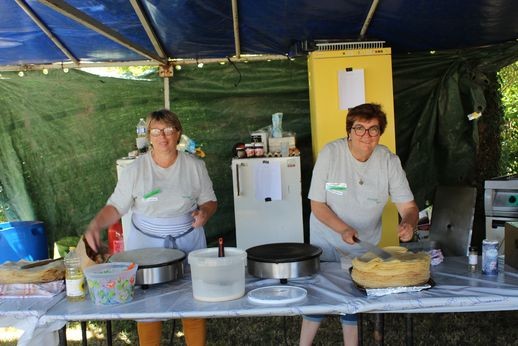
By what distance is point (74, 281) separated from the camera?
206 centimetres

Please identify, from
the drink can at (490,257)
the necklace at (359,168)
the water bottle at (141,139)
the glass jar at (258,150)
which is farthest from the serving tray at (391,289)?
the water bottle at (141,139)

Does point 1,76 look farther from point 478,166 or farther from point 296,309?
point 478,166

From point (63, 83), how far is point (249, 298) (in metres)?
3.58

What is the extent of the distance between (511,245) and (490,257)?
217mm

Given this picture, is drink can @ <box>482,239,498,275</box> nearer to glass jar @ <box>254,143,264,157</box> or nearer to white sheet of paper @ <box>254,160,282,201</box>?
white sheet of paper @ <box>254,160,282,201</box>

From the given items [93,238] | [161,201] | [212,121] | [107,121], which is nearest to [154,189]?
[161,201]

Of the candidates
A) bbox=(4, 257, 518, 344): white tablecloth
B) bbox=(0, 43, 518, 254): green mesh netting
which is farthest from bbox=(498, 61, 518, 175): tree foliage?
bbox=(4, 257, 518, 344): white tablecloth

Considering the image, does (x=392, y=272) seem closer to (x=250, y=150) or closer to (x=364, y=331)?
(x=364, y=331)

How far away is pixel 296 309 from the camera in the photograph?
6.19ft

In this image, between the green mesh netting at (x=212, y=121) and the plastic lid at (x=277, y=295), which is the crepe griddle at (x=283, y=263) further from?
the green mesh netting at (x=212, y=121)

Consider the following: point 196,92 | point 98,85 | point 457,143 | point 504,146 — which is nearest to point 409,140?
point 457,143

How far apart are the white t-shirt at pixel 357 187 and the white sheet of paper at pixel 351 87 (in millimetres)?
1433

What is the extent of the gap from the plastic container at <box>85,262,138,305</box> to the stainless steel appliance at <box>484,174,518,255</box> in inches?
106

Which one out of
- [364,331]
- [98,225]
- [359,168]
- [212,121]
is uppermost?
[212,121]
